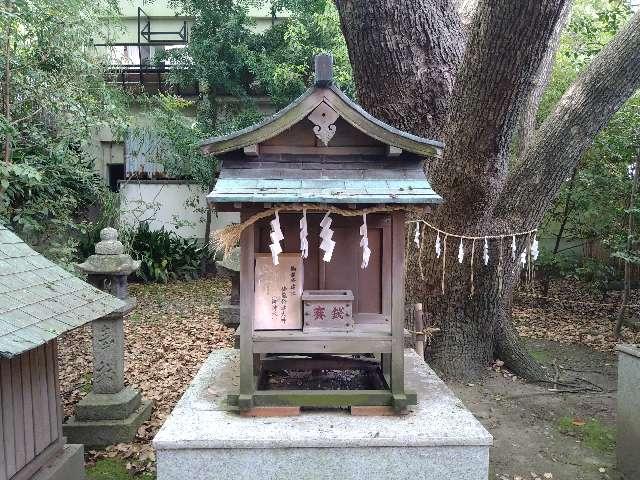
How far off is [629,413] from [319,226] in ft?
11.9

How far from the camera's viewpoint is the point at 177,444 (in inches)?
138

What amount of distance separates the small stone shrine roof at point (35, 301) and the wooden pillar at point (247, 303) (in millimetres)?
1137

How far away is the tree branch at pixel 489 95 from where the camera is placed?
479cm

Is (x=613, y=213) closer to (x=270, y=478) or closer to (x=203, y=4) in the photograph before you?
(x=270, y=478)

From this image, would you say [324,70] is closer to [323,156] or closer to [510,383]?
[323,156]

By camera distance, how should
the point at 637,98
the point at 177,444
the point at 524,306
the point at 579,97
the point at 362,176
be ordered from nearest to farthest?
the point at 177,444 < the point at 362,176 < the point at 579,97 < the point at 637,98 < the point at 524,306

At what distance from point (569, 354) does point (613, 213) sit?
11.8ft

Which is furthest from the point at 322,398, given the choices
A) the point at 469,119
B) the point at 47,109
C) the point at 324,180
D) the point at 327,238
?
the point at 47,109

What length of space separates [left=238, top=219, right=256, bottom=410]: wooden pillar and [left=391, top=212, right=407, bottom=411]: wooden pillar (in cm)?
104

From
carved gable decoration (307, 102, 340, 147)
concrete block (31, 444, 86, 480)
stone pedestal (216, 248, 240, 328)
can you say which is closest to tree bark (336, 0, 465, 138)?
stone pedestal (216, 248, 240, 328)

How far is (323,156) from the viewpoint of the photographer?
156 inches

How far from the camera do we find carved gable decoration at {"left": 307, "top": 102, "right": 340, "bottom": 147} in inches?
150

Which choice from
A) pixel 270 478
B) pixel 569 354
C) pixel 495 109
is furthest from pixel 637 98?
pixel 270 478

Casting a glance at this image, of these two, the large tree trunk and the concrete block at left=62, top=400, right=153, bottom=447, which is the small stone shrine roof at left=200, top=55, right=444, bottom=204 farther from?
the concrete block at left=62, top=400, right=153, bottom=447
